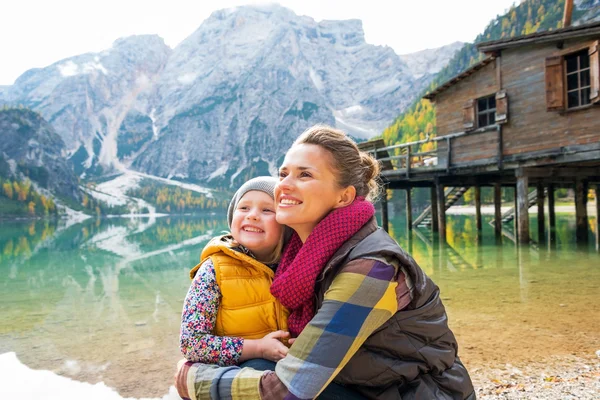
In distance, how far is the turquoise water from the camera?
4707 mm

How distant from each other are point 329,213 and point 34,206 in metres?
119

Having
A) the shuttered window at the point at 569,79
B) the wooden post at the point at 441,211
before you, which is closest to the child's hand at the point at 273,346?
the shuttered window at the point at 569,79

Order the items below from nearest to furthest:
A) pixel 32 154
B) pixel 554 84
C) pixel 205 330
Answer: pixel 205 330, pixel 554 84, pixel 32 154

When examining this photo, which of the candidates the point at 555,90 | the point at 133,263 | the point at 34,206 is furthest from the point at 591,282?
the point at 34,206

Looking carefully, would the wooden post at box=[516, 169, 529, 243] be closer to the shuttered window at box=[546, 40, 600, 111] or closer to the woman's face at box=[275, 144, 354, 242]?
the shuttered window at box=[546, 40, 600, 111]

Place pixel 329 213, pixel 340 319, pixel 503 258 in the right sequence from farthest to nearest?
pixel 503 258 < pixel 329 213 < pixel 340 319

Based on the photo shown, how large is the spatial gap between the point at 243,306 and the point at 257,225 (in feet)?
1.54

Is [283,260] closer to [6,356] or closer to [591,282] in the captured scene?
[6,356]

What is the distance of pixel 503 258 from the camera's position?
12.1 m

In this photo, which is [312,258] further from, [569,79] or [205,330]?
[569,79]

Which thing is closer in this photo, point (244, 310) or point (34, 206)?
point (244, 310)

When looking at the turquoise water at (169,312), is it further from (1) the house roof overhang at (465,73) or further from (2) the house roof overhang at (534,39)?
(1) the house roof overhang at (465,73)

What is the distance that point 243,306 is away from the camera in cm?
222

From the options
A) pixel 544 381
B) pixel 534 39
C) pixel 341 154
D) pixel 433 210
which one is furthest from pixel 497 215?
pixel 341 154
